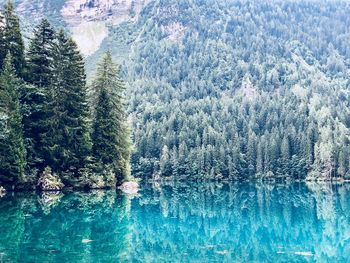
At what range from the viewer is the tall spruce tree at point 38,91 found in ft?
187

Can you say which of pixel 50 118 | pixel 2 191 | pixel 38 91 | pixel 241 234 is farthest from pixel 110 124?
pixel 241 234

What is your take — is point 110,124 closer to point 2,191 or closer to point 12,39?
point 12,39

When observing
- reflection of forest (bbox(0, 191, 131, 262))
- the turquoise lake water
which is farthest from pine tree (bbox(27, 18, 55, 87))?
the turquoise lake water

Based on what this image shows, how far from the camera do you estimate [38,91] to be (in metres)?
57.5

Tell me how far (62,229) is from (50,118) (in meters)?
28.4

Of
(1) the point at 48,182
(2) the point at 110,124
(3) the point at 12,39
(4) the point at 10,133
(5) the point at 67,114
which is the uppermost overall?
(3) the point at 12,39

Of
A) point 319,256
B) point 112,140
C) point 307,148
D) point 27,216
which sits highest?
point 307,148

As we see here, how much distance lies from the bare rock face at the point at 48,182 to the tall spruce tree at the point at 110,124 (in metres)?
7.71

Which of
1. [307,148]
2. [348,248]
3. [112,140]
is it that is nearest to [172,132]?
[307,148]

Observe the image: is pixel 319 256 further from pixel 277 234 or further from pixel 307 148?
pixel 307 148

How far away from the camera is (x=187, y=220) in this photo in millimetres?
41969

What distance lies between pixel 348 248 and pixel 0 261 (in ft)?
67.1

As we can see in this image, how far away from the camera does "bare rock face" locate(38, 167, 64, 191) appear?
5712cm

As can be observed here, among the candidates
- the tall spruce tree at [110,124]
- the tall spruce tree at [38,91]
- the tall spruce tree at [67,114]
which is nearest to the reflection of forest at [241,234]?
the tall spruce tree at [67,114]
